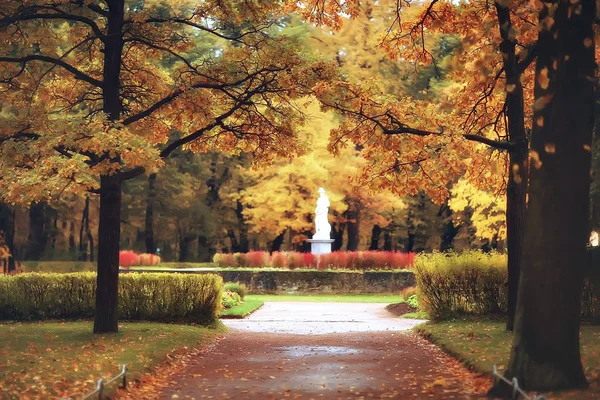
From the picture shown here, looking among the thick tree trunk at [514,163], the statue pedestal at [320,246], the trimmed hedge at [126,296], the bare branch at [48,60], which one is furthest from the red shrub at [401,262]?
the bare branch at [48,60]

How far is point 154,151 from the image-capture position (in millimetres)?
13461

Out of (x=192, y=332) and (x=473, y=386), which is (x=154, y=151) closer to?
(x=192, y=332)

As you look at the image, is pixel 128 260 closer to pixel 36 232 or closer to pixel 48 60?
pixel 36 232

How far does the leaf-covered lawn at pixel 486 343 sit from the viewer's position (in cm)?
1047

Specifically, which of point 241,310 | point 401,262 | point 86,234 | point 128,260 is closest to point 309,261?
point 401,262

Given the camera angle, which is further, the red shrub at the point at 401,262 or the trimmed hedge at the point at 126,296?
the red shrub at the point at 401,262

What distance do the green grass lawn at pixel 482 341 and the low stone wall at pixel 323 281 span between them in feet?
52.5

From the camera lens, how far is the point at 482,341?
46.2ft

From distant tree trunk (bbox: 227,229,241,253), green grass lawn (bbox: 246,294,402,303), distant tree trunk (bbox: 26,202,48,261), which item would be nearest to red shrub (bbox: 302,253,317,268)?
green grass lawn (bbox: 246,294,402,303)

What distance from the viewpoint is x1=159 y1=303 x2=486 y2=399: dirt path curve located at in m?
9.84

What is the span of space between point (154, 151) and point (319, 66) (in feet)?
12.3

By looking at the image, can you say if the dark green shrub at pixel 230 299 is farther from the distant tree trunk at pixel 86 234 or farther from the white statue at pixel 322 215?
the distant tree trunk at pixel 86 234

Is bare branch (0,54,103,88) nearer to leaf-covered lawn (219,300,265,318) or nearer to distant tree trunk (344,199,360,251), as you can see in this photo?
leaf-covered lawn (219,300,265,318)

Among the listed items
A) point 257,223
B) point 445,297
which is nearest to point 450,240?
point 257,223
